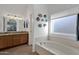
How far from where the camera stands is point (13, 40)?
2.44 m

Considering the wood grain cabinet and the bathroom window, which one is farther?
the wood grain cabinet

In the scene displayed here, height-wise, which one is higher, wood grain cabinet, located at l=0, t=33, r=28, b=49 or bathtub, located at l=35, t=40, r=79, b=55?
wood grain cabinet, located at l=0, t=33, r=28, b=49

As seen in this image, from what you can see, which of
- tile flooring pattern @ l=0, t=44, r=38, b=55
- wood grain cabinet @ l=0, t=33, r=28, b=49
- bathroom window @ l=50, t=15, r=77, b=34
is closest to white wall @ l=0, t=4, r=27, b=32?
wood grain cabinet @ l=0, t=33, r=28, b=49

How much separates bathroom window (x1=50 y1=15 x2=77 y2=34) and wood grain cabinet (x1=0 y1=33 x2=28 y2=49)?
24.2 inches

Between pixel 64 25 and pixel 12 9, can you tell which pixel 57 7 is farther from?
pixel 12 9

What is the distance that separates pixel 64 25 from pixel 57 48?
0.48 metres

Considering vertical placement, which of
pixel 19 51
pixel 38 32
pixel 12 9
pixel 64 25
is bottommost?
pixel 19 51

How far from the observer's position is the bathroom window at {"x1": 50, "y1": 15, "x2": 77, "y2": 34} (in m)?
2.17

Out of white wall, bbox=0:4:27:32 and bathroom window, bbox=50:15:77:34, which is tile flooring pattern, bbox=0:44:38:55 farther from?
bathroom window, bbox=50:15:77:34

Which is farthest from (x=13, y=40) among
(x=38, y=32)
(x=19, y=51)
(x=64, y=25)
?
(x=64, y=25)

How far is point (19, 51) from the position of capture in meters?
2.33
